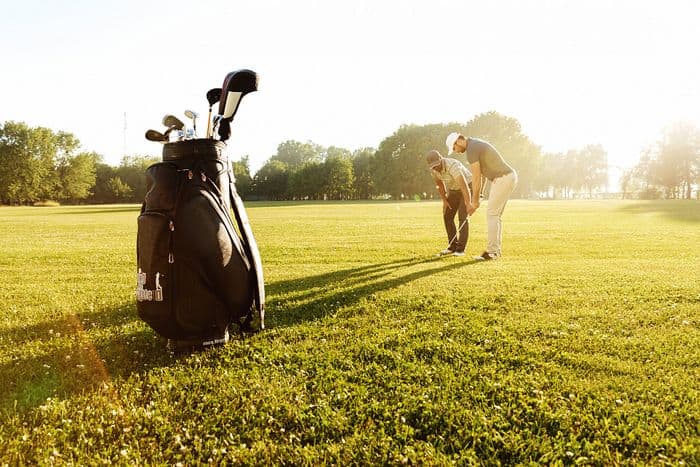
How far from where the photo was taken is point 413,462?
273 cm

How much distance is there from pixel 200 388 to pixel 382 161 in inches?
3882

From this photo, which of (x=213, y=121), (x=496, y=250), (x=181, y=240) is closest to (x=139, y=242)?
(x=181, y=240)

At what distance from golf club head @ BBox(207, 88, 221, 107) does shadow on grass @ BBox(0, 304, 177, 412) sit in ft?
8.58

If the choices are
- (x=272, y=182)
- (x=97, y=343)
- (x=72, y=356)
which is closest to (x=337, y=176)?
(x=272, y=182)

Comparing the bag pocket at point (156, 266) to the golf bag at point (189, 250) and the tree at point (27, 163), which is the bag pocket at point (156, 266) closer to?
the golf bag at point (189, 250)

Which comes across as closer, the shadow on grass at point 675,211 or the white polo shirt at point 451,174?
the white polo shirt at point 451,174

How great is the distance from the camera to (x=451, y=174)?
36.0 feet

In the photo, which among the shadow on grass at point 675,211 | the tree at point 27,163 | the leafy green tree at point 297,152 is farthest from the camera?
the leafy green tree at point 297,152

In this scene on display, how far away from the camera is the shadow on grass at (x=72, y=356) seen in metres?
3.71

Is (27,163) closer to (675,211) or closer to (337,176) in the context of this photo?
(337,176)

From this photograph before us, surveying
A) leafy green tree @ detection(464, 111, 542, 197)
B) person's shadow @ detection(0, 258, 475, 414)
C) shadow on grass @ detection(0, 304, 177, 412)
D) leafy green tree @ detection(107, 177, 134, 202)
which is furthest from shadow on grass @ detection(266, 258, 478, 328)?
leafy green tree @ detection(107, 177, 134, 202)

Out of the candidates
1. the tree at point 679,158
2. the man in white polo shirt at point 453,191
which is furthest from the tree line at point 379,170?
the man in white polo shirt at point 453,191

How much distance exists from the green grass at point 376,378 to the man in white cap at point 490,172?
10.4 feet

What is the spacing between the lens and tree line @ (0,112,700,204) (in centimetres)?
8112
